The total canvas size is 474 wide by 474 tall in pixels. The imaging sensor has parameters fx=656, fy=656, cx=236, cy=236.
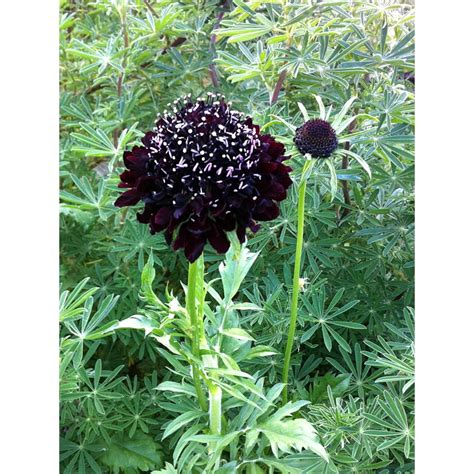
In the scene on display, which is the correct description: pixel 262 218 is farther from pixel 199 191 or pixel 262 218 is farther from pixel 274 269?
pixel 274 269

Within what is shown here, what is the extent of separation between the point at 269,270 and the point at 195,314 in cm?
39

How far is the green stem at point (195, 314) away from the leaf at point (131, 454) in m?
0.26

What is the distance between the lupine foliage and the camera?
953 millimetres

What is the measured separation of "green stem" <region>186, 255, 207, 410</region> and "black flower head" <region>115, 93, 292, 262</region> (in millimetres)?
55

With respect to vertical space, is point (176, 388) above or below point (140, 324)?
below

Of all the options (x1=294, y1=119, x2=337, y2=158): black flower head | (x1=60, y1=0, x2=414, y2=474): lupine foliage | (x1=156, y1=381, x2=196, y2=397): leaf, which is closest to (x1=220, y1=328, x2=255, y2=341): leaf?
(x1=60, y1=0, x2=414, y2=474): lupine foliage

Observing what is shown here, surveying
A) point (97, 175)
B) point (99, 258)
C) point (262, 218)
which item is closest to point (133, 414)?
point (99, 258)

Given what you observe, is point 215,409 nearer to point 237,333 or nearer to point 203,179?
point 237,333

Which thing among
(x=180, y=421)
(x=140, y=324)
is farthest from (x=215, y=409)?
(x=140, y=324)

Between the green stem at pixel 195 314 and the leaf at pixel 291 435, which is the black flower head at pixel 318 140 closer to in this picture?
the green stem at pixel 195 314

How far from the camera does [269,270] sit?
121cm

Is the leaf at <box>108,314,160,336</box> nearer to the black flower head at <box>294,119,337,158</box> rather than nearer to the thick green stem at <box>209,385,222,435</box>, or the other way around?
the thick green stem at <box>209,385,222,435</box>

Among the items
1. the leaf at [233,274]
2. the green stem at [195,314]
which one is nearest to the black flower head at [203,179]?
the green stem at [195,314]
